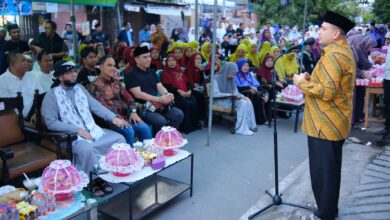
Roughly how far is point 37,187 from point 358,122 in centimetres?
576

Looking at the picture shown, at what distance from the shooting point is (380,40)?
49.0 feet

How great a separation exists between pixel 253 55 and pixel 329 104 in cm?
609

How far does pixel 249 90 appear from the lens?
6.32 metres

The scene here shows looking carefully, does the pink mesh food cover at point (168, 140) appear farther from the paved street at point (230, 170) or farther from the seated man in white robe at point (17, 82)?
the seated man in white robe at point (17, 82)

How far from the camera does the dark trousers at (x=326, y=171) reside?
276 centimetres

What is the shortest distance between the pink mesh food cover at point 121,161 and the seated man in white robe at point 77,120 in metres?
0.41

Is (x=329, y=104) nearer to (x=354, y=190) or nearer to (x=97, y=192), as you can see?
(x=354, y=190)

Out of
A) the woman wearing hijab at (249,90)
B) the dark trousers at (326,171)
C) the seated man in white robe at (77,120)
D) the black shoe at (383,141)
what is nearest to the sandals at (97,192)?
the seated man in white robe at (77,120)

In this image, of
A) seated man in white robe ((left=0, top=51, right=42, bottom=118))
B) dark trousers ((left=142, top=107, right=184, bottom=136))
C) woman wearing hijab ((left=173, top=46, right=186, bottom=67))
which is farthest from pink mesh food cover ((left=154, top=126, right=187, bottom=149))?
woman wearing hijab ((left=173, top=46, right=186, bottom=67))

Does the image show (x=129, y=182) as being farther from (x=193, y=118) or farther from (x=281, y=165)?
(x=193, y=118)

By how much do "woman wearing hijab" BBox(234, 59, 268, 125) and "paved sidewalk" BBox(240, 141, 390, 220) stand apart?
70.3 inches

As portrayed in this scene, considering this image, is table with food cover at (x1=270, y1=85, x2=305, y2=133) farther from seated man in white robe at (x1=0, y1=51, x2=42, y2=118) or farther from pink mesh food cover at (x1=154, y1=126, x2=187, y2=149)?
seated man in white robe at (x1=0, y1=51, x2=42, y2=118)

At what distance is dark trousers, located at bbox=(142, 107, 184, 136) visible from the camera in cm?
472

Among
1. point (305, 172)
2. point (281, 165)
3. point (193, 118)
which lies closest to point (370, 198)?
point (305, 172)
